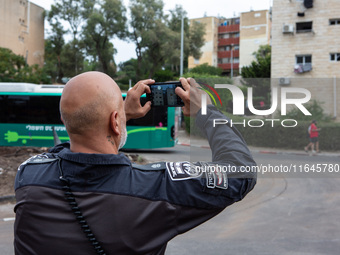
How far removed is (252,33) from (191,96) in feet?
232

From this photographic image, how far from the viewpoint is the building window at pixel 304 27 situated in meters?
28.0

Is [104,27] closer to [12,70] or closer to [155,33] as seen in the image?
[155,33]

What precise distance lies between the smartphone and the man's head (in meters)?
0.30

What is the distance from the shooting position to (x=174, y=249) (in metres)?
5.55

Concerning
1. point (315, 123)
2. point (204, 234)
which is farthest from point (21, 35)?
point (315, 123)

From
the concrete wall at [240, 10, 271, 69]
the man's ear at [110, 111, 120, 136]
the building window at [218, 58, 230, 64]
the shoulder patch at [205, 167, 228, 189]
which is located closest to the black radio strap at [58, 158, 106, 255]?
the man's ear at [110, 111, 120, 136]

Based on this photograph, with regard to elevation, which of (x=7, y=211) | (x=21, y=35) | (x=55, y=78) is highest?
(x=21, y=35)

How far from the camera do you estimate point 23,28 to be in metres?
42.0

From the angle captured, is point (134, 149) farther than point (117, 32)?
No

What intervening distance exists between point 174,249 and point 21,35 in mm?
40466

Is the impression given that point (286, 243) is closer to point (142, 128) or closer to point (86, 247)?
point (86, 247)

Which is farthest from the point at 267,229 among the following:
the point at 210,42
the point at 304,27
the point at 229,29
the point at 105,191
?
the point at 229,29

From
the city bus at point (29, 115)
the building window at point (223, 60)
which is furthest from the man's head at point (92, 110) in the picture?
the building window at point (223, 60)

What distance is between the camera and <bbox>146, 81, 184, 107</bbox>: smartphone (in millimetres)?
1855
